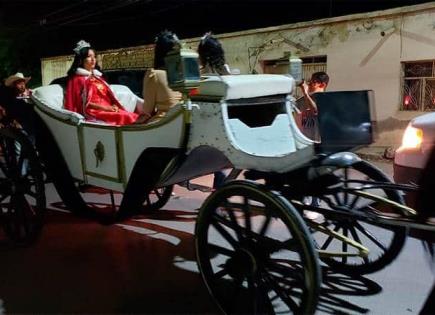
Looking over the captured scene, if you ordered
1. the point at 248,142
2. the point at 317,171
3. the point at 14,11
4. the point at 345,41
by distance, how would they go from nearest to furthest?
the point at 317,171, the point at 248,142, the point at 345,41, the point at 14,11

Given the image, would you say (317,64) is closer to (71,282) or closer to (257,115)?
(257,115)

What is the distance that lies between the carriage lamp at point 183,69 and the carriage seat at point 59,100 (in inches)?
49.3

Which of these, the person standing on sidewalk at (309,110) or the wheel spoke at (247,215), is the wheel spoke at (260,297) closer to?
the wheel spoke at (247,215)

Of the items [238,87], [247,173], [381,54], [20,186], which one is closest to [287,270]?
[247,173]

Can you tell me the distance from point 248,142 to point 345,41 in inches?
282

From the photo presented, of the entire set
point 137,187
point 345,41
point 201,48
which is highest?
point 345,41

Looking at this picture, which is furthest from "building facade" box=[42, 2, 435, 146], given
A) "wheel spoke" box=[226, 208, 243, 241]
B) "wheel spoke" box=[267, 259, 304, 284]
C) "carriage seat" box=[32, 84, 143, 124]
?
"wheel spoke" box=[267, 259, 304, 284]

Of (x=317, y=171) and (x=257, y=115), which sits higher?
(x=257, y=115)

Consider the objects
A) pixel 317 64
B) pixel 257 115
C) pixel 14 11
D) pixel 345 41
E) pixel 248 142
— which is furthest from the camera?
pixel 14 11

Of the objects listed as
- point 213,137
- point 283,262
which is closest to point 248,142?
point 213,137

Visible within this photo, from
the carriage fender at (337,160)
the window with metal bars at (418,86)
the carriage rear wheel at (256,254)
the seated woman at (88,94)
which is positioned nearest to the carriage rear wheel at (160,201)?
the seated woman at (88,94)

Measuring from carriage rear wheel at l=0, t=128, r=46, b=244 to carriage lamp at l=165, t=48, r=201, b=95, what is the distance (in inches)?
66.7

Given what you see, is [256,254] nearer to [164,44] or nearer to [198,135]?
[198,135]

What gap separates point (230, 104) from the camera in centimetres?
259
